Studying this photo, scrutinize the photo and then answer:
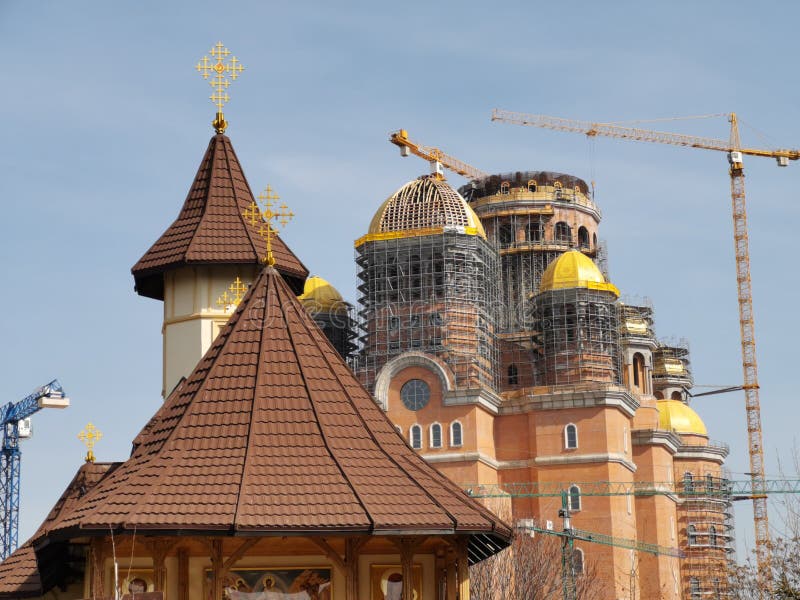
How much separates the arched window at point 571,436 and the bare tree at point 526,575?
10.4 m

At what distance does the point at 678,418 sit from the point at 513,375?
1296 centimetres

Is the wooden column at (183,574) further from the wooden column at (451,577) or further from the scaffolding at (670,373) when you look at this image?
the scaffolding at (670,373)

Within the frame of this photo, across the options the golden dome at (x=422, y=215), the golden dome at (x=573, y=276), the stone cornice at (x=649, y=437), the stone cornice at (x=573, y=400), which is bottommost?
the stone cornice at (x=649, y=437)

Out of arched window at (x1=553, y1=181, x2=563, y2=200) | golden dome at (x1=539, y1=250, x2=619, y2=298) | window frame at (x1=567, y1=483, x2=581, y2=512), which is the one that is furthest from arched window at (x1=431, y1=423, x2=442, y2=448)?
arched window at (x1=553, y1=181, x2=563, y2=200)

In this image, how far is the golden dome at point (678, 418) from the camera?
9019 centimetres

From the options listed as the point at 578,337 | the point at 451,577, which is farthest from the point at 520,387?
the point at 451,577

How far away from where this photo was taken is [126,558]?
67.9 ft

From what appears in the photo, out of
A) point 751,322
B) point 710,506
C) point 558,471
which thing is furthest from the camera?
point 751,322

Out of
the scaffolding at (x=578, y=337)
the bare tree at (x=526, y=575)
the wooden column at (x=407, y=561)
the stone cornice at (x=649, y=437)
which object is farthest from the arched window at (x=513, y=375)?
the wooden column at (x=407, y=561)

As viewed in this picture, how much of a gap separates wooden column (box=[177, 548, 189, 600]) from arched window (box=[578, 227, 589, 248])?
7231cm

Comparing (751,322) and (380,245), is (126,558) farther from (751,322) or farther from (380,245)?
(751,322)

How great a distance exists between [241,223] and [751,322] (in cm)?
8806

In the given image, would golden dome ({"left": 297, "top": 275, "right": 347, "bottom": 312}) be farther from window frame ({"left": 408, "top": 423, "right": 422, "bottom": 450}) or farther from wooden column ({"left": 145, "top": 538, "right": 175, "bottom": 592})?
wooden column ({"left": 145, "top": 538, "right": 175, "bottom": 592})

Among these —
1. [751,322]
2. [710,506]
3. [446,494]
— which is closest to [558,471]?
[710,506]
